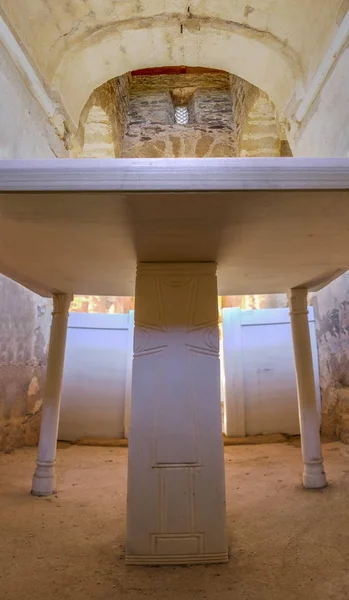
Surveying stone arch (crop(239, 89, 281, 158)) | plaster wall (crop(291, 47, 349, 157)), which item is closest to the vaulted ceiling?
plaster wall (crop(291, 47, 349, 157))

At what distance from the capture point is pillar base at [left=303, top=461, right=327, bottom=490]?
2734 mm

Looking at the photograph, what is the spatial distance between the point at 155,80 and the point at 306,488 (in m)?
9.59

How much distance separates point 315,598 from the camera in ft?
4.72

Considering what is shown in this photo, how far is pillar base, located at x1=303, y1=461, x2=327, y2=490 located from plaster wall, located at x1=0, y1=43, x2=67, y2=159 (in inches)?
142

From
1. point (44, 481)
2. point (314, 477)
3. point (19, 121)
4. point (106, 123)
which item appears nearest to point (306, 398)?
point (314, 477)

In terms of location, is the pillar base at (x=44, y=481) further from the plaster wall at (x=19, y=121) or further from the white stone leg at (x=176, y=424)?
the plaster wall at (x=19, y=121)

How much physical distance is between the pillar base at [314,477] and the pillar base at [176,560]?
4.10 feet

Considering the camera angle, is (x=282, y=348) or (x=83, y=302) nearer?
(x=282, y=348)

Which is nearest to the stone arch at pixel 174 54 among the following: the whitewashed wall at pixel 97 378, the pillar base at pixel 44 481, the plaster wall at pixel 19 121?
the plaster wall at pixel 19 121

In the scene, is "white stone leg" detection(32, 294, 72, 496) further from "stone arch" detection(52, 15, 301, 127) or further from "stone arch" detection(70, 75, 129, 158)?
"stone arch" detection(70, 75, 129, 158)

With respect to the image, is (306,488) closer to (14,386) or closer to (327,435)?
(327,435)

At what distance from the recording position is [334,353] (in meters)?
4.16

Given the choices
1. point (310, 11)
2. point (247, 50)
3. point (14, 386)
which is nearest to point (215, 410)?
point (14, 386)

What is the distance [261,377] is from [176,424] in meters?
2.98
